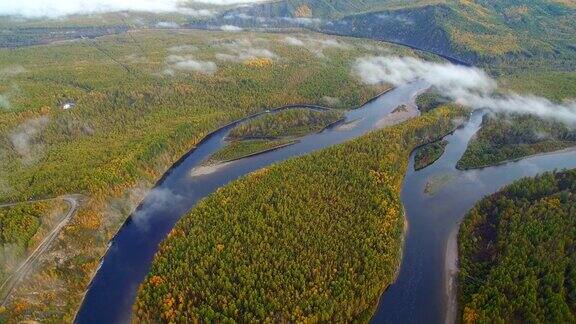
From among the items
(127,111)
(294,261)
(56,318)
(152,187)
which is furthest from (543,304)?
(127,111)

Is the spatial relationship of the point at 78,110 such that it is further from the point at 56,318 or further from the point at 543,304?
the point at 543,304

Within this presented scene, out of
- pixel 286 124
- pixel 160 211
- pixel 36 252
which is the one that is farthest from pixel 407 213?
pixel 36 252

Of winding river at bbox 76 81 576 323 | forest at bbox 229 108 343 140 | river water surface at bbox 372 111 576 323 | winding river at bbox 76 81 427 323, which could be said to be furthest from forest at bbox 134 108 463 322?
forest at bbox 229 108 343 140

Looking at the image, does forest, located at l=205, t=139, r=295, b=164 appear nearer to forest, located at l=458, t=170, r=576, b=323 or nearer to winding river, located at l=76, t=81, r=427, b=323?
winding river, located at l=76, t=81, r=427, b=323

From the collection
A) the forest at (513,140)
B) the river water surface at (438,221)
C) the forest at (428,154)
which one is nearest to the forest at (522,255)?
the river water surface at (438,221)

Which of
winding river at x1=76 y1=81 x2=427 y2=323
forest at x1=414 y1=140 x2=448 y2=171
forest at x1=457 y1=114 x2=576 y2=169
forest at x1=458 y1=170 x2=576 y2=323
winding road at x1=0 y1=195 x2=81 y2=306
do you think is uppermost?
winding road at x1=0 y1=195 x2=81 y2=306

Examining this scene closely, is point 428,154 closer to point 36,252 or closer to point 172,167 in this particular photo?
point 172,167

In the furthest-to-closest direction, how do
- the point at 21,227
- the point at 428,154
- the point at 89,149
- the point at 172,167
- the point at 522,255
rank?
the point at 428,154
the point at 172,167
the point at 89,149
the point at 21,227
the point at 522,255
